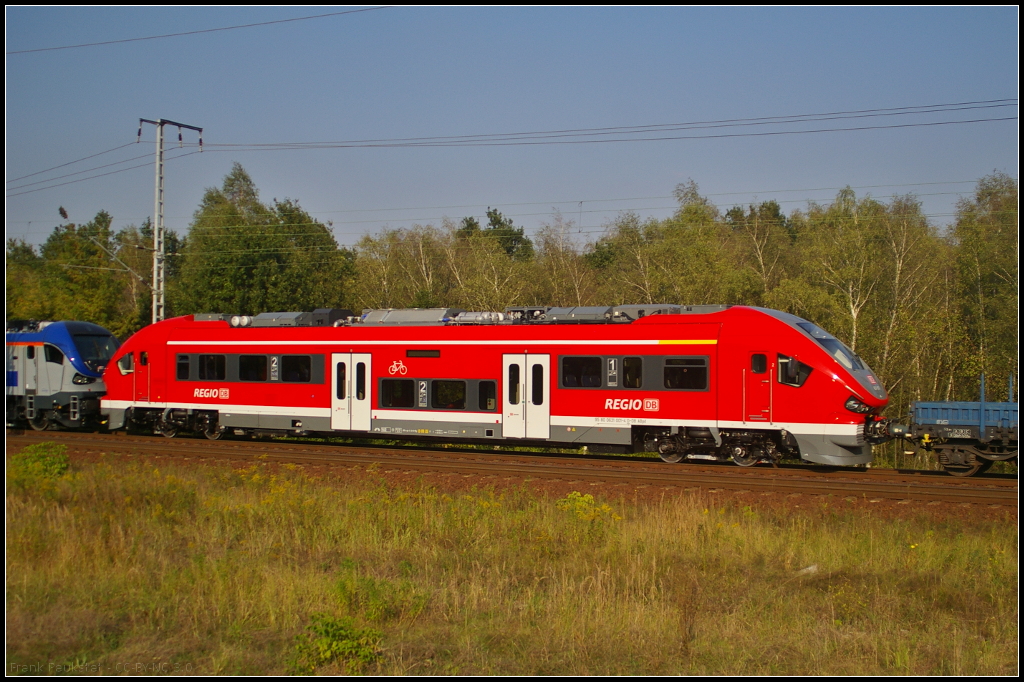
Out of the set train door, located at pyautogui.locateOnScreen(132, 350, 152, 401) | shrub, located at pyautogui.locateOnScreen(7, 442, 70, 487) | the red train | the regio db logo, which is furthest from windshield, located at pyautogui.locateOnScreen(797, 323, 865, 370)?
train door, located at pyautogui.locateOnScreen(132, 350, 152, 401)

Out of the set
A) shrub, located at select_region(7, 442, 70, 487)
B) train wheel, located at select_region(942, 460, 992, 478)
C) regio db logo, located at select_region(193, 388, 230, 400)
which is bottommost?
train wheel, located at select_region(942, 460, 992, 478)

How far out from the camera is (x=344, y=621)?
7273mm

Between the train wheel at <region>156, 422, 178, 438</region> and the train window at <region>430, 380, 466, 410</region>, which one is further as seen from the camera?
the train wheel at <region>156, 422, 178, 438</region>

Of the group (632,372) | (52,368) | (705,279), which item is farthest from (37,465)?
(705,279)

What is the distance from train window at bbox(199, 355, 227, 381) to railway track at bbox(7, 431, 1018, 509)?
72.6 inches

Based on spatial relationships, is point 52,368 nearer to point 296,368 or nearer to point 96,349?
point 96,349

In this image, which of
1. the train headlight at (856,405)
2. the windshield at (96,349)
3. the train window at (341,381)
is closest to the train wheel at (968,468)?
the train headlight at (856,405)

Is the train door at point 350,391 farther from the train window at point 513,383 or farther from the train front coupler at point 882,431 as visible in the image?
the train front coupler at point 882,431

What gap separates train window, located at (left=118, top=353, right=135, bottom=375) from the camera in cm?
2339

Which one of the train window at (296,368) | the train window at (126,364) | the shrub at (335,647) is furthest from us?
the train window at (126,364)

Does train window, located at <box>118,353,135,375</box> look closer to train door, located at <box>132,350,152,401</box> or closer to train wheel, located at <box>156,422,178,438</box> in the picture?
train door, located at <box>132,350,152,401</box>

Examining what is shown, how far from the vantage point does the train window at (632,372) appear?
17.5m

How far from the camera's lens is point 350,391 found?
2050cm

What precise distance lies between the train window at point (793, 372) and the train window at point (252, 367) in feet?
44.1
